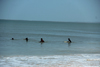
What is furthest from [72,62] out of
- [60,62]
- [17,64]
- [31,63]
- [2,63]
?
[2,63]

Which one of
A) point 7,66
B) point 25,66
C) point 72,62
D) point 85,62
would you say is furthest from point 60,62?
point 7,66

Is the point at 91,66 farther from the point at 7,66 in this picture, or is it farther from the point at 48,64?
the point at 7,66

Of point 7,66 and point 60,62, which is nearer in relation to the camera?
point 7,66

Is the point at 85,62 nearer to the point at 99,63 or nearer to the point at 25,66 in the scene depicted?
the point at 99,63

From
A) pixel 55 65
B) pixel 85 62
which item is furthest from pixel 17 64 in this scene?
pixel 85 62

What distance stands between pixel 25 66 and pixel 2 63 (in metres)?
2.03

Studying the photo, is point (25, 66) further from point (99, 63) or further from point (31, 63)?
point (99, 63)

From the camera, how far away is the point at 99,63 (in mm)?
13938

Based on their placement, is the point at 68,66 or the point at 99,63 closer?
the point at 68,66

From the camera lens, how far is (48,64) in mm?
13531

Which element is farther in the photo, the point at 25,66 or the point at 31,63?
the point at 31,63

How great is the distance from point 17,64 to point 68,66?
3.69 meters

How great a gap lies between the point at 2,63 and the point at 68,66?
4903mm

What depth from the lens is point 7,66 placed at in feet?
42.5
